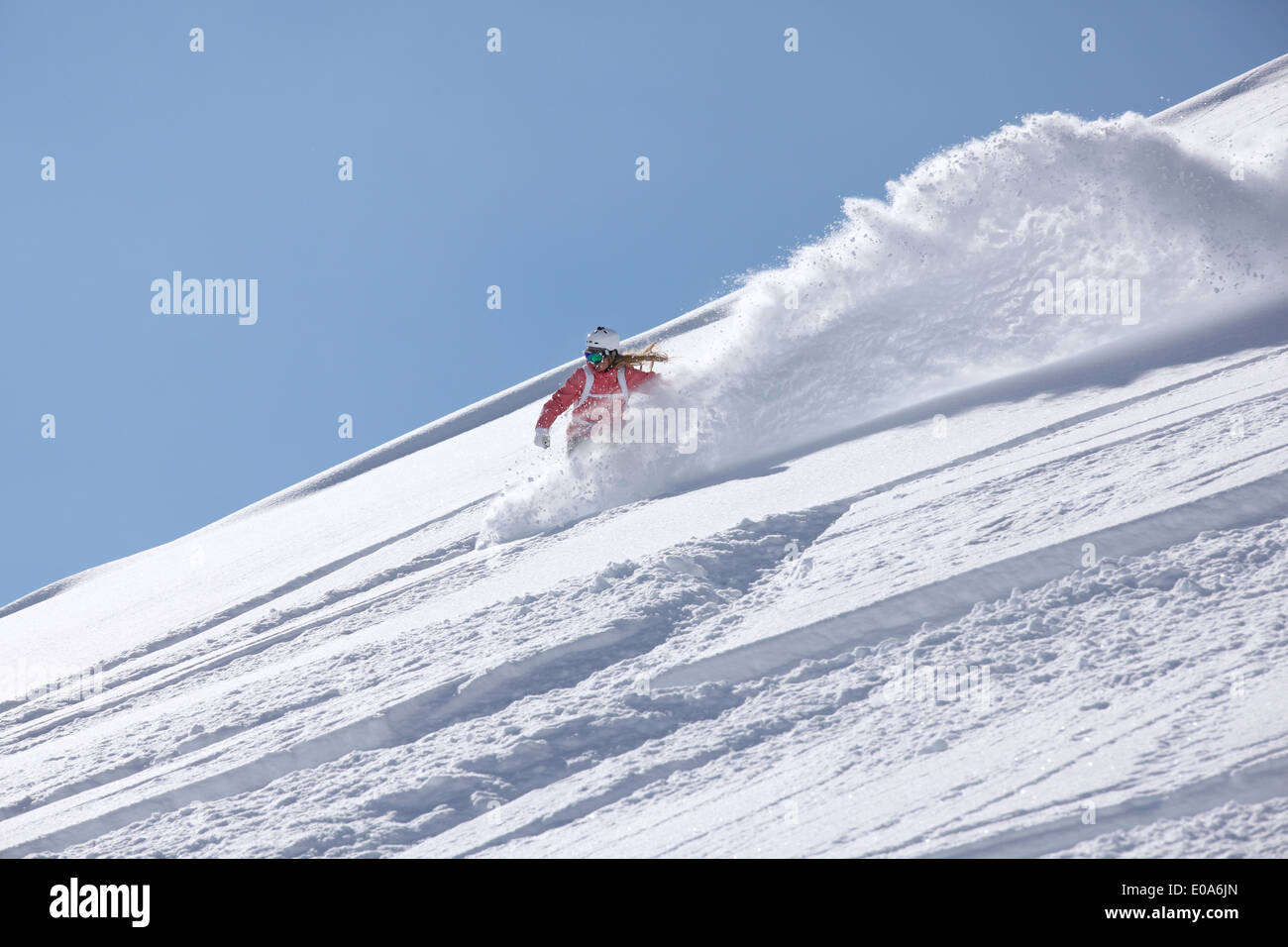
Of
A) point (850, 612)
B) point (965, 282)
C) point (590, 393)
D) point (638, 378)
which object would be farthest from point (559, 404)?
point (850, 612)

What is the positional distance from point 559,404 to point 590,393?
42 cm

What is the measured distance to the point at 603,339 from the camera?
955 cm

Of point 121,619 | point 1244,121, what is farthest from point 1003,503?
point 1244,121

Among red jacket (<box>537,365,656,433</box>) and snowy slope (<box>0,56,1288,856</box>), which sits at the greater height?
red jacket (<box>537,365,656,433</box>)

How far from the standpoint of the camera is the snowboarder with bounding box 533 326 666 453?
9.31 m

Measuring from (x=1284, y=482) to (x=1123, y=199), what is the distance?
454 cm

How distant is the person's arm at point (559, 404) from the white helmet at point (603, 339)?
323 mm

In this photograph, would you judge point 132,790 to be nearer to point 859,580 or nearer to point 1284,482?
point 859,580

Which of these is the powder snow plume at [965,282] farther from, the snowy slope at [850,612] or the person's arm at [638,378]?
the person's arm at [638,378]

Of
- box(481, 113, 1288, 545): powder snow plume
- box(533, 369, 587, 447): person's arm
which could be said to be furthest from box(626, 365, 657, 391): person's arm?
box(533, 369, 587, 447): person's arm

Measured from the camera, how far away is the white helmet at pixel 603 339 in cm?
952

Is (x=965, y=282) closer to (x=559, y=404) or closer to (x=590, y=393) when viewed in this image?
(x=590, y=393)

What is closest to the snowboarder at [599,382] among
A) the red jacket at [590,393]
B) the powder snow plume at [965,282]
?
the red jacket at [590,393]

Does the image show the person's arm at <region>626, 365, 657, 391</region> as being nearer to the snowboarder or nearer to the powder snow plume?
the snowboarder
